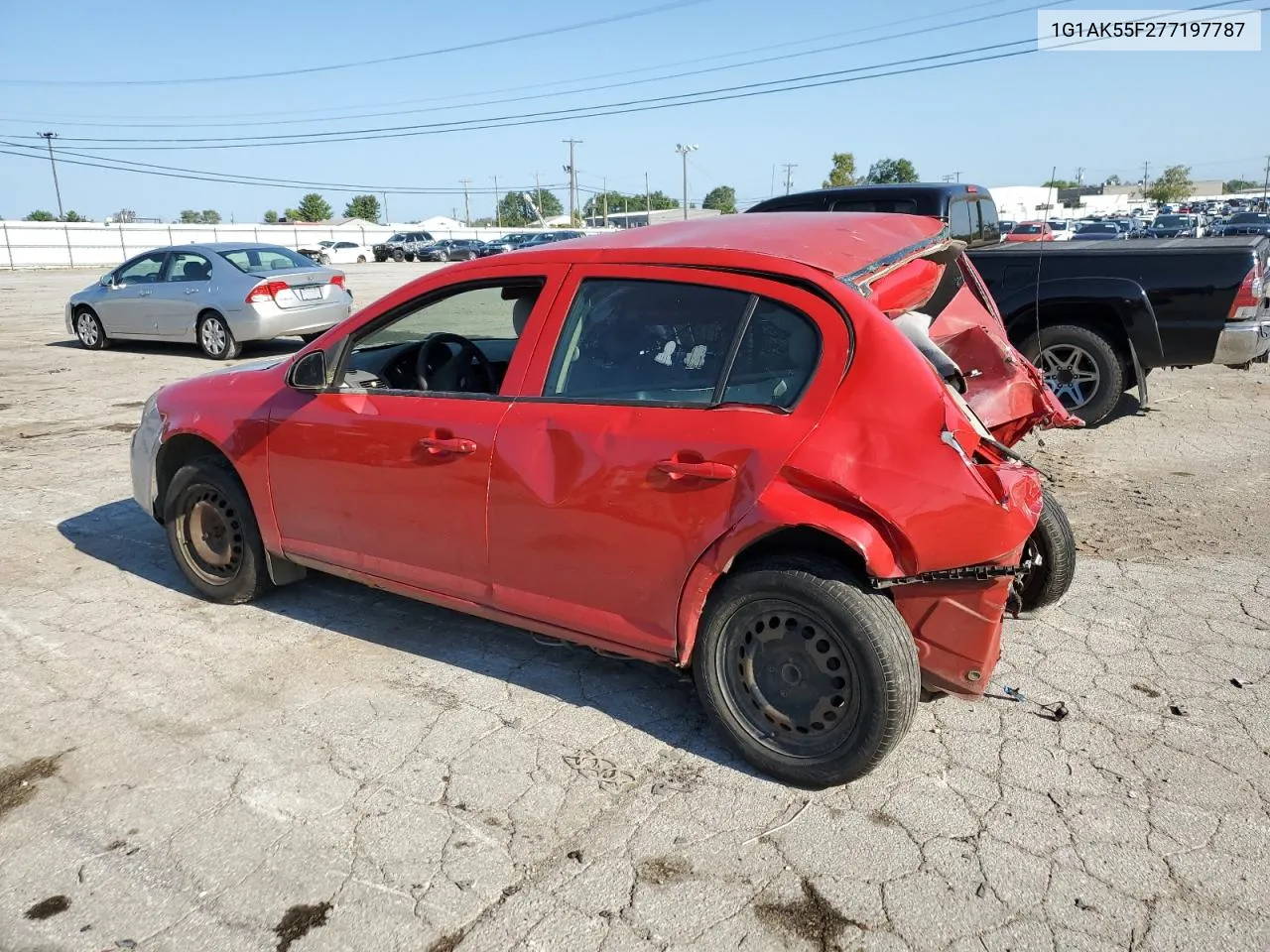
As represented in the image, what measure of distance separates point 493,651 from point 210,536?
164 centimetres

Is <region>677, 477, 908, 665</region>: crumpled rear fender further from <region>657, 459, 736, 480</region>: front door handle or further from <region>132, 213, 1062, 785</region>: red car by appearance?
<region>657, 459, 736, 480</region>: front door handle

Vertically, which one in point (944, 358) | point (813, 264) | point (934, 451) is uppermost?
point (813, 264)

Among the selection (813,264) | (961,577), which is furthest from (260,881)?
(813,264)

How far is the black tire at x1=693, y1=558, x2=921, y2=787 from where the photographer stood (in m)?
2.88

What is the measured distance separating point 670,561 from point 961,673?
992 mm

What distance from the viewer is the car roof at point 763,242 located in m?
3.21

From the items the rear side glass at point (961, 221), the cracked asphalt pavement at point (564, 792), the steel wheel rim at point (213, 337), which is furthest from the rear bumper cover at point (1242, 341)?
the steel wheel rim at point (213, 337)

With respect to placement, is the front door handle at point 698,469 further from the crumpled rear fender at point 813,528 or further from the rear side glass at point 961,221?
the rear side glass at point 961,221

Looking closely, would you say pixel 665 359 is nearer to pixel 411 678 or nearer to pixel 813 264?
pixel 813 264

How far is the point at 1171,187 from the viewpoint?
9181 cm

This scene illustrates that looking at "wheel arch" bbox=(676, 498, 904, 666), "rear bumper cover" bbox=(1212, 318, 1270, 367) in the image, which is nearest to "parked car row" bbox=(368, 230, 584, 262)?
"rear bumper cover" bbox=(1212, 318, 1270, 367)

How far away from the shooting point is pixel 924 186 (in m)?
9.25

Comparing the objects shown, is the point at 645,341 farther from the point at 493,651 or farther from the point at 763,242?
the point at 493,651

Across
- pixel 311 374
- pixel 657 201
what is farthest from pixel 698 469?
pixel 657 201
